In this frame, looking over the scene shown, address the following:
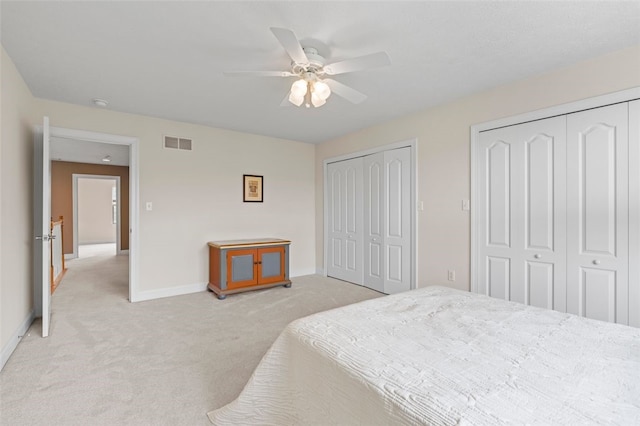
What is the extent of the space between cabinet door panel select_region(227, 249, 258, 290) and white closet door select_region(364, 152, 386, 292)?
162 cm

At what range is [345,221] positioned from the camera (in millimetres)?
4812

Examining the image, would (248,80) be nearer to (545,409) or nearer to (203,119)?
(203,119)

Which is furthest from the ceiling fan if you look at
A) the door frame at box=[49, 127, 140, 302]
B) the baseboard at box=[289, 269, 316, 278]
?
the baseboard at box=[289, 269, 316, 278]

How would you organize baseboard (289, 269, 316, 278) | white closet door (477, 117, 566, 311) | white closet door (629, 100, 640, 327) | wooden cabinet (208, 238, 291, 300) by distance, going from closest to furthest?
1. white closet door (629, 100, 640, 327)
2. white closet door (477, 117, 566, 311)
3. wooden cabinet (208, 238, 291, 300)
4. baseboard (289, 269, 316, 278)

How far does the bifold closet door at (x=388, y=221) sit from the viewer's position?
3836 mm

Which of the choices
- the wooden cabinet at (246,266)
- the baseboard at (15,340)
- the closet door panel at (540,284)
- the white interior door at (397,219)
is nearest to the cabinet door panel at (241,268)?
the wooden cabinet at (246,266)

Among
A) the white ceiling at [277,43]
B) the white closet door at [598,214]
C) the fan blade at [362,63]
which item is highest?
the white ceiling at [277,43]

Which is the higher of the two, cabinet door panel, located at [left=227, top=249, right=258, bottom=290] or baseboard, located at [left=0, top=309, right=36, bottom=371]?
cabinet door panel, located at [left=227, top=249, right=258, bottom=290]

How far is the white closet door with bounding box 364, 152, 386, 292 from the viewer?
4.16 meters

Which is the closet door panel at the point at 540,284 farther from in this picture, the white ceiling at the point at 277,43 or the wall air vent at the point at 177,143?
the wall air vent at the point at 177,143

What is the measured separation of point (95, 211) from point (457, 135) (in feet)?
36.2

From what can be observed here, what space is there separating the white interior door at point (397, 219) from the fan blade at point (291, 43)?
7.24 ft

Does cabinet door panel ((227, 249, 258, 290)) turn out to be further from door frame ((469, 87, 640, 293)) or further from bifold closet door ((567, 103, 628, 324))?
bifold closet door ((567, 103, 628, 324))

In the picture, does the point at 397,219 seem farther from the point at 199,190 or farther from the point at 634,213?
the point at 199,190
